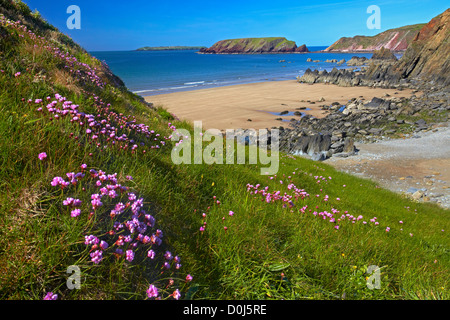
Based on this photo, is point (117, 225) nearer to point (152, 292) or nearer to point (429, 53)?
point (152, 292)

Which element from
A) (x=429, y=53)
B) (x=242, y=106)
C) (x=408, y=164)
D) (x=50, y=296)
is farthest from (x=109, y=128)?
(x=429, y=53)

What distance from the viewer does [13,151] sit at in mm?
2900

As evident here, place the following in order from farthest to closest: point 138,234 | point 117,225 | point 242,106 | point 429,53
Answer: point 429,53, point 242,106, point 138,234, point 117,225

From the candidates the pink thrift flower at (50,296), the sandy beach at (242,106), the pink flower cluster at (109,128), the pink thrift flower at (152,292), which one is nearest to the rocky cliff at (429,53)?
the sandy beach at (242,106)

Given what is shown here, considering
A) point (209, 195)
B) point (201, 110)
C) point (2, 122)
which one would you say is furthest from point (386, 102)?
point (2, 122)

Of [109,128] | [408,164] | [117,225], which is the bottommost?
[408,164]

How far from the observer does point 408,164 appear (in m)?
17.9

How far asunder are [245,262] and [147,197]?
152 centimetres

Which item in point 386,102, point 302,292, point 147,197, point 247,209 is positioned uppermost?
point 386,102

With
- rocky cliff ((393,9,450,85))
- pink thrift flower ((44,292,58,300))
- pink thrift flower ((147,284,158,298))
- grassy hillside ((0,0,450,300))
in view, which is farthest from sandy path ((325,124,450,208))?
rocky cliff ((393,9,450,85))

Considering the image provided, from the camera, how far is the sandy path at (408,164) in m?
14.8

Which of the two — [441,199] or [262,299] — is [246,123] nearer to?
[441,199]

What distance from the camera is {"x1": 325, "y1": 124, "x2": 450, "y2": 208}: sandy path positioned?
14758 mm

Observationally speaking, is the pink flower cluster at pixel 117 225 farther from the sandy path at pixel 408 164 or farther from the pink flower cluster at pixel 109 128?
the sandy path at pixel 408 164
